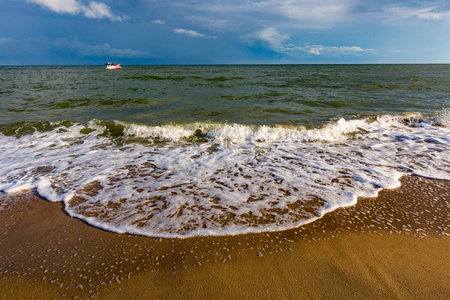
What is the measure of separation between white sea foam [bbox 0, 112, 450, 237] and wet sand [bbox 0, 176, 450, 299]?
232mm

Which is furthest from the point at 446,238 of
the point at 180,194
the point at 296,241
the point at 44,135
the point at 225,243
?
the point at 44,135

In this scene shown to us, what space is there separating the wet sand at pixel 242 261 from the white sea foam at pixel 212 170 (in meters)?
0.23

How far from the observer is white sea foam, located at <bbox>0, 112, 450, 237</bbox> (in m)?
3.04

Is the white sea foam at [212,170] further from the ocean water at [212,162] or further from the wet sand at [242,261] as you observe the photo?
the wet sand at [242,261]

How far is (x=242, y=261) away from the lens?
7.41ft

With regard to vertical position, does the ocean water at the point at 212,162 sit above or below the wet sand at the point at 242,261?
above

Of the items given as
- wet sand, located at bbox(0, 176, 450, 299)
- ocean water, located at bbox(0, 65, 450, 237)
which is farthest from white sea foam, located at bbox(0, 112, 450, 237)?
wet sand, located at bbox(0, 176, 450, 299)

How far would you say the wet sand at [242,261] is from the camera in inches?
77.3

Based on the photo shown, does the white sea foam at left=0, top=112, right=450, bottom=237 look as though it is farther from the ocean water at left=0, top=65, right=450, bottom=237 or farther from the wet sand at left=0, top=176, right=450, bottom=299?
the wet sand at left=0, top=176, right=450, bottom=299

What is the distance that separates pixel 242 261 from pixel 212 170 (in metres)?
2.37

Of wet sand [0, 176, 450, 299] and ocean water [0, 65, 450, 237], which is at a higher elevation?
ocean water [0, 65, 450, 237]

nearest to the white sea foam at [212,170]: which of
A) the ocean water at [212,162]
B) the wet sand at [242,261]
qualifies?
the ocean water at [212,162]

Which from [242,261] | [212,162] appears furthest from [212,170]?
[242,261]

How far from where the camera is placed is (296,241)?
2.54m
